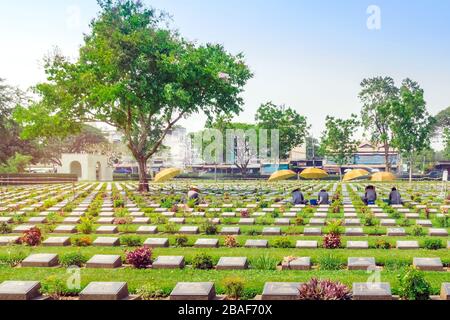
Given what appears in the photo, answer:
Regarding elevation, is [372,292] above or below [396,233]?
above

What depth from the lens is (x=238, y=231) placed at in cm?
1645

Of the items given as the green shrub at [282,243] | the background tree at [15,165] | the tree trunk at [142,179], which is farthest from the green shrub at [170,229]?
the background tree at [15,165]

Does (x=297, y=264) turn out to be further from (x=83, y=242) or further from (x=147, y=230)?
(x=147, y=230)

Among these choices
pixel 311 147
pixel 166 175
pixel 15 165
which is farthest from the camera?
pixel 311 147

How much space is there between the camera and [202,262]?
11211 mm

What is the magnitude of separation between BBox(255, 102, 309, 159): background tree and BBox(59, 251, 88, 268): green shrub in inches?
2275

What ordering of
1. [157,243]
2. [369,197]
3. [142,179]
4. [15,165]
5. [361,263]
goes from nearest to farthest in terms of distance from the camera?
[361,263] → [157,243] → [369,197] → [142,179] → [15,165]

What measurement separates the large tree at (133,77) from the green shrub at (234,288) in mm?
22531

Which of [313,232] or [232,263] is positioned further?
[313,232]

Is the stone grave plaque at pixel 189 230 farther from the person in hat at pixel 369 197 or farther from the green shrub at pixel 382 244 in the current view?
the person in hat at pixel 369 197

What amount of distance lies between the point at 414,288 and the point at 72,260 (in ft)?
23.5

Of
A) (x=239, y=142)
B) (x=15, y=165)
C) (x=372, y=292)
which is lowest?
(x=372, y=292)

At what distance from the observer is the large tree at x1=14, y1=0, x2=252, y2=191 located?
31.4 metres

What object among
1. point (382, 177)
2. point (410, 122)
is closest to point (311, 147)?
point (410, 122)
